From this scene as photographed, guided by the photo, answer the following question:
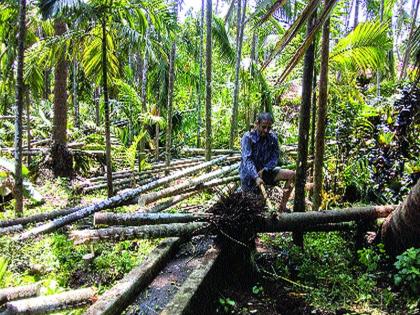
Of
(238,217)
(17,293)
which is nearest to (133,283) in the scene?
(17,293)

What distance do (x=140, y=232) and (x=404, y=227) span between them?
2.66 meters

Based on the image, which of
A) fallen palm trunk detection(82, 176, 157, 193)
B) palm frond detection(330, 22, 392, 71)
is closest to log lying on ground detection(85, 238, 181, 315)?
palm frond detection(330, 22, 392, 71)

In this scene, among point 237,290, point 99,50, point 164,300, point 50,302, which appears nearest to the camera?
point 50,302

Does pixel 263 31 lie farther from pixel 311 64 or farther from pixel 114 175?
pixel 311 64

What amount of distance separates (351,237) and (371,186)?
131 centimetres

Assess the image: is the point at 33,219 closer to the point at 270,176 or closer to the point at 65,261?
the point at 65,261

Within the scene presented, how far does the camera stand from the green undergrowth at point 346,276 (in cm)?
377

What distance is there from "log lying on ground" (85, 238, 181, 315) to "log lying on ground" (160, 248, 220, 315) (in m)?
0.40

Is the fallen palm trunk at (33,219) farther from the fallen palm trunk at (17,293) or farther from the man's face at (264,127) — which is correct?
the man's face at (264,127)

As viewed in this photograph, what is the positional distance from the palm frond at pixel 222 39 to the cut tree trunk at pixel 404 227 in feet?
30.4

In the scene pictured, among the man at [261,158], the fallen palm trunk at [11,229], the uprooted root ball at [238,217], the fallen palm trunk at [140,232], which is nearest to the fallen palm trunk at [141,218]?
the fallen palm trunk at [140,232]

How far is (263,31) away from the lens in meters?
11.1

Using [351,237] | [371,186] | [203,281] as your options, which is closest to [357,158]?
[371,186]

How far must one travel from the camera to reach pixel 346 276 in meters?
4.22
